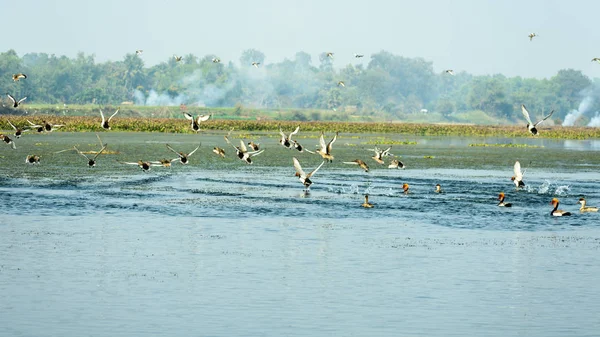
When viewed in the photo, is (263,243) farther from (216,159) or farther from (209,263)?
(216,159)

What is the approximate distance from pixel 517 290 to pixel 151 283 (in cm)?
829

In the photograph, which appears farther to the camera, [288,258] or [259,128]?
[259,128]

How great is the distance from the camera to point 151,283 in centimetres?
2339

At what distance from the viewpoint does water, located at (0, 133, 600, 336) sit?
20.1m

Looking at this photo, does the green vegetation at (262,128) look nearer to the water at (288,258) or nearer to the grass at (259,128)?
the grass at (259,128)

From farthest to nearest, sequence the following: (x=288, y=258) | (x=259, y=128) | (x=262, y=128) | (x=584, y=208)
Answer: (x=262, y=128) → (x=259, y=128) → (x=584, y=208) → (x=288, y=258)

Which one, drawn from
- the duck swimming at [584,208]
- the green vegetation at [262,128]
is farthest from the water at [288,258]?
the green vegetation at [262,128]

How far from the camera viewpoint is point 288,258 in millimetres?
27469

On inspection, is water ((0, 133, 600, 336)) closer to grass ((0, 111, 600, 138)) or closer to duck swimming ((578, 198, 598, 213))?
duck swimming ((578, 198, 598, 213))

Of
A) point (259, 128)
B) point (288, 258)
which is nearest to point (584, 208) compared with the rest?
point (288, 258)

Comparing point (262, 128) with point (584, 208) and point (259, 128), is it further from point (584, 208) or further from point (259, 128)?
point (584, 208)

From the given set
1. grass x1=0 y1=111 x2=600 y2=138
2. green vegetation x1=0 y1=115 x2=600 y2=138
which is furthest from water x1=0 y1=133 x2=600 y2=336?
green vegetation x1=0 y1=115 x2=600 y2=138

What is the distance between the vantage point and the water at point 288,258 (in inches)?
790

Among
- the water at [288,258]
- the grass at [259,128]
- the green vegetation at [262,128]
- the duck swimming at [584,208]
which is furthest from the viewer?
the green vegetation at [262,128]
